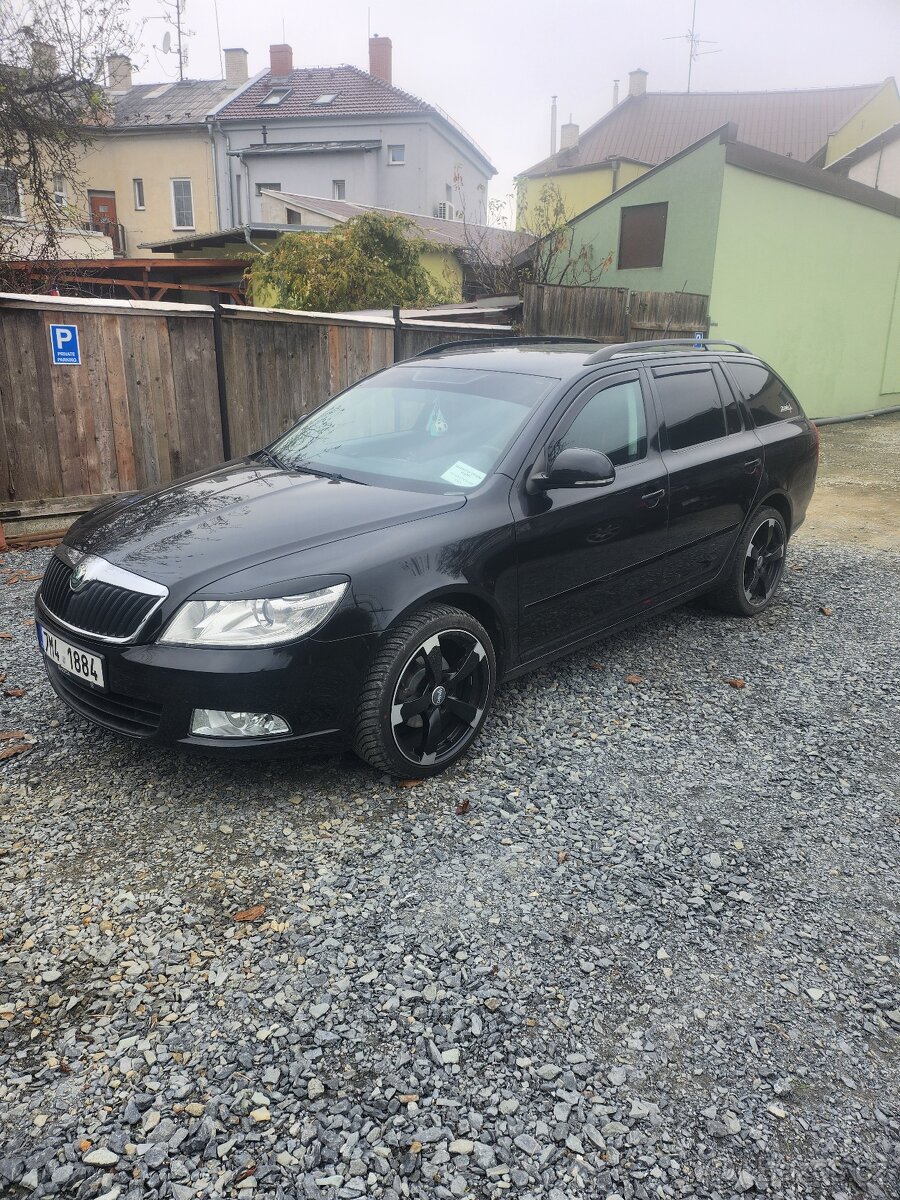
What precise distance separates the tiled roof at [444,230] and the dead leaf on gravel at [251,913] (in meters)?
20.0

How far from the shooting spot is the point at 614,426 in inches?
174

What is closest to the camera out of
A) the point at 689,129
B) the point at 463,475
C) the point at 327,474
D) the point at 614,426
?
the point at 463,475

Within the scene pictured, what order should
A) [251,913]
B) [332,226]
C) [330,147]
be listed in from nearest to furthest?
1. [251,913]
2. [332,226]
3. [330,147]

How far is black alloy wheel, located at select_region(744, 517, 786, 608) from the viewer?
221 inches

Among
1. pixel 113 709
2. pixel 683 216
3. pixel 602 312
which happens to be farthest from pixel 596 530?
pixel 683 216

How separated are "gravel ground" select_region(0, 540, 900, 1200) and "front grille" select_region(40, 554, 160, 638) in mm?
676

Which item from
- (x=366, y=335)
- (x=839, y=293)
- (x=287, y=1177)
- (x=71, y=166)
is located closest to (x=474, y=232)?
(x=839, y=293)

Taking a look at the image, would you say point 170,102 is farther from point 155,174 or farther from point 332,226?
point 332,226

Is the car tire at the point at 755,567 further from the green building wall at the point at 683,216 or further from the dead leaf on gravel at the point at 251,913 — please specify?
the green building wall at the point at 683,216

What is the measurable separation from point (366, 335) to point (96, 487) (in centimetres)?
354

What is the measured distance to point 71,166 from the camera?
494 inches

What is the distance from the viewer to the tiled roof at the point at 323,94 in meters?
32.9

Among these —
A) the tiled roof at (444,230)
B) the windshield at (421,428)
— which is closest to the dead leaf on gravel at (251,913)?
the windshield at (421,428)

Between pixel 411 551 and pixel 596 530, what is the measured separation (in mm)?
1214
